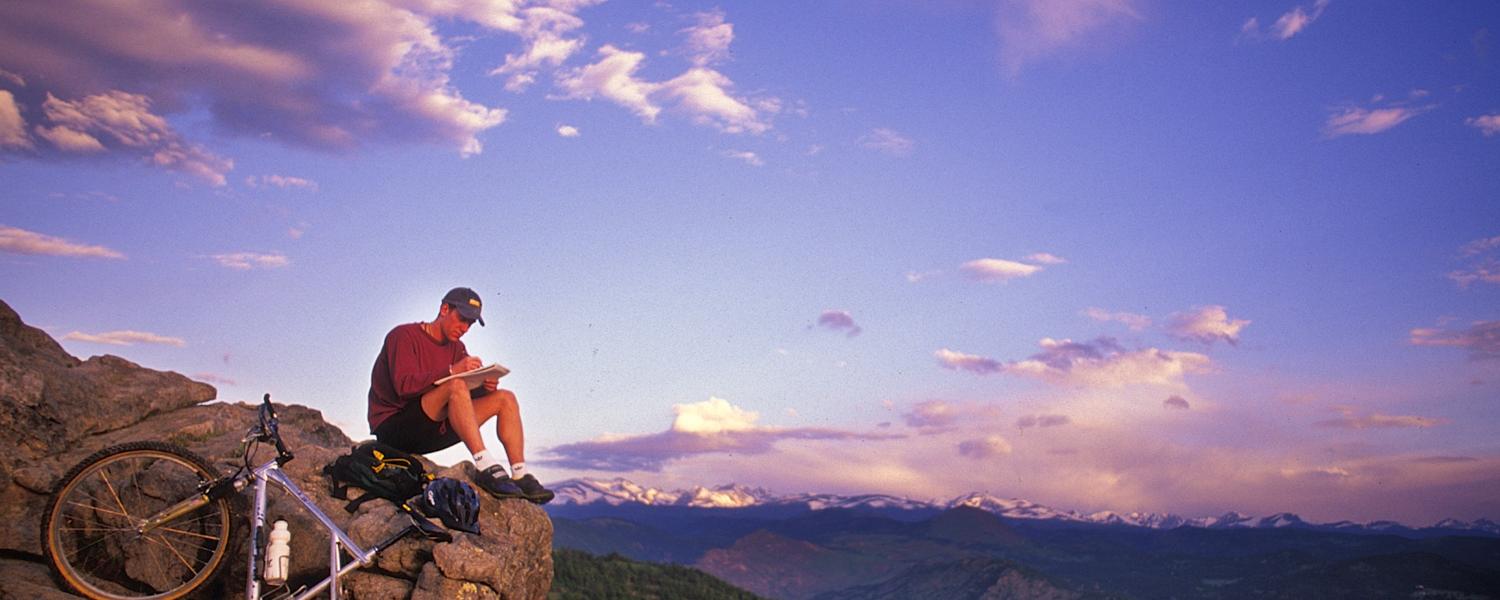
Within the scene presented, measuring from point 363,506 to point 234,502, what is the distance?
205cm

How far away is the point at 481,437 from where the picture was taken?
15398mm

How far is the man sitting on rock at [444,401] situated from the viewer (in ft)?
49.6

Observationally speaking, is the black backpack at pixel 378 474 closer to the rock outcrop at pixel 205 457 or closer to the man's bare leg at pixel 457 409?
the rock outcrop at pixel 205 457

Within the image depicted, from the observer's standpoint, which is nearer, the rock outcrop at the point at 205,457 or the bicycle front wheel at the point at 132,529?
the bicycle front wheel at the point at 132,529

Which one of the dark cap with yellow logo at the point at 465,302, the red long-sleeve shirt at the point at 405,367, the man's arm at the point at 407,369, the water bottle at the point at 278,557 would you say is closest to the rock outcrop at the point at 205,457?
the water bottle at the point at 278,557

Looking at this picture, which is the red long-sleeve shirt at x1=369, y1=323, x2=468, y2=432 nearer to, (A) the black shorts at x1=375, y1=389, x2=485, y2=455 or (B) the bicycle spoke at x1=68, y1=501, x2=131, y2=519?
(A) the black shorts at x1=375, y1=389, x2=485, y2=455

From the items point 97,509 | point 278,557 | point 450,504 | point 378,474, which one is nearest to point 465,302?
point 378,474

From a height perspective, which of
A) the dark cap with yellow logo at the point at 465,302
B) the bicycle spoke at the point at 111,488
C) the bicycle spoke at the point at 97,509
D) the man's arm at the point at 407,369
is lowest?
the bicycle spoke at the point at 97,509

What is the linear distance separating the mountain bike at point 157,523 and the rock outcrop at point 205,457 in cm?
36

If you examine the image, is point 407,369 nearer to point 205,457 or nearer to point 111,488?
point 205,457

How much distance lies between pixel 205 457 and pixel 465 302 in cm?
432

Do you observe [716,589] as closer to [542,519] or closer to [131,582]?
[542,519]

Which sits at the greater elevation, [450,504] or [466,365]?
[466,365]

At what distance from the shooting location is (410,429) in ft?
50.8
